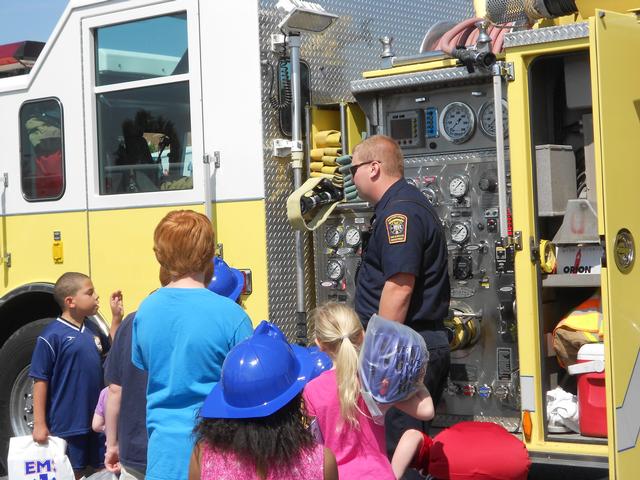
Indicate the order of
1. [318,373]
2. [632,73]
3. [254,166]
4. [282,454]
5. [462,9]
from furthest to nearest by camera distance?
[462,9], [254,166], [632,73], [318,373], [282,454]

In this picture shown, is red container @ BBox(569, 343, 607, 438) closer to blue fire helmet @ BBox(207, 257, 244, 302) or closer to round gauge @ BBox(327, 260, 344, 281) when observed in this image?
round gauge @ BBox(327, 260, 344, 281)

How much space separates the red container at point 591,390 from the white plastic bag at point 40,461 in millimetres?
2639

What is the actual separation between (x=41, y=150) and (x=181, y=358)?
12.5 feet

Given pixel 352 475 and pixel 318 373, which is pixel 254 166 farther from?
pixel 352 475

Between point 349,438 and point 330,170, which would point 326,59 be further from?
point 349,438

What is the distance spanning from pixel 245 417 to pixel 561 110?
3271 millimetres

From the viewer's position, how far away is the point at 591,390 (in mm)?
5059

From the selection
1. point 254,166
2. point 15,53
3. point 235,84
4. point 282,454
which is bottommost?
point 282,454

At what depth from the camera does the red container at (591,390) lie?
5.02 meters

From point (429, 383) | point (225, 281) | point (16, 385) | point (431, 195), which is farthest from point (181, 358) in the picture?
point (16, 385)

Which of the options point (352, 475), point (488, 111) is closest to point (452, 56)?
point (488, 111)

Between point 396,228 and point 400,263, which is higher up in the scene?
point 396,228

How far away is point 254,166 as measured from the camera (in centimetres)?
599

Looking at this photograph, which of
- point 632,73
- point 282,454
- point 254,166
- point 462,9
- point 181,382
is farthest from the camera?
point 462,9
